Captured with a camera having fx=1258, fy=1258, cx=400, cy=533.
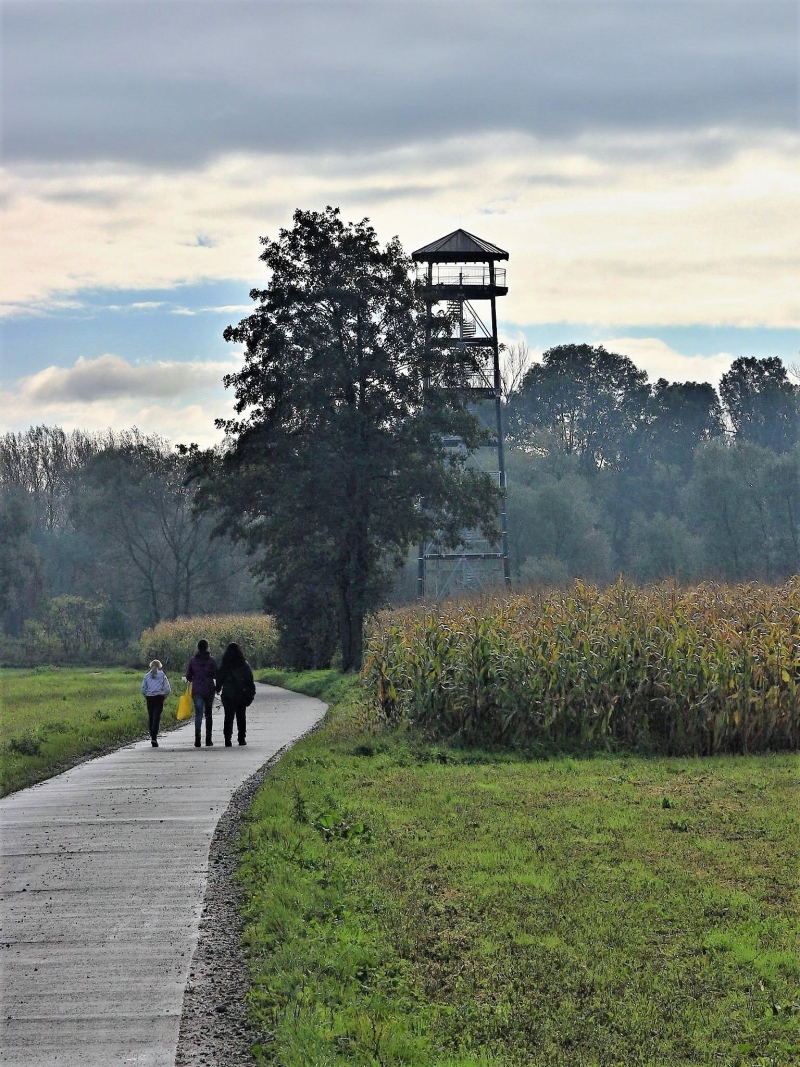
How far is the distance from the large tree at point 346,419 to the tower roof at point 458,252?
396 centimetres

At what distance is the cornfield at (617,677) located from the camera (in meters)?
18.3

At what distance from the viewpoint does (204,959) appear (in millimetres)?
7984

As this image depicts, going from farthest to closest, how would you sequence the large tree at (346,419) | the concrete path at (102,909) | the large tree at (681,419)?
the large tree at (681,419) < the large tree at (346,419) < the concrete path at (102,909)

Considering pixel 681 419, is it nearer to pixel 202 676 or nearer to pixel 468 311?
pixel 468 311

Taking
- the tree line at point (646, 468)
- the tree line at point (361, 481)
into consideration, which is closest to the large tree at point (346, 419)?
the tree line at point (361, 481)

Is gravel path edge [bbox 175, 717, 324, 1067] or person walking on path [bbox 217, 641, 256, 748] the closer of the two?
gravel path edge [bbox 175, 717, 324, 1067]

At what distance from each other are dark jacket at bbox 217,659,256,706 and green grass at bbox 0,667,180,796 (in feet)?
7.94

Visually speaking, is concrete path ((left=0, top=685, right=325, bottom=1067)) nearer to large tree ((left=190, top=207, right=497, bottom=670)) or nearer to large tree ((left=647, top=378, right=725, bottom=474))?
large tree ((left=190, top=207, right=497, bottom=670))

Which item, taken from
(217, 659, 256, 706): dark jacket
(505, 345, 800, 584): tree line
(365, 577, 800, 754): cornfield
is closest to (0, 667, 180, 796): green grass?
(217, 659, 256, 706): dark jacket

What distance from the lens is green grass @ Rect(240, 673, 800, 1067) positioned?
6527 mm

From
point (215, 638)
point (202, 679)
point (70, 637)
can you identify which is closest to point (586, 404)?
point (70, 637)

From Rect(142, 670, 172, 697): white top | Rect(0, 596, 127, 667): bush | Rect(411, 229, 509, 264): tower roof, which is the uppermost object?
Rect(411, 229, 509, 264): tower roof

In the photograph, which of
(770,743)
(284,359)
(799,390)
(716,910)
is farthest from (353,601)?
(799,390)

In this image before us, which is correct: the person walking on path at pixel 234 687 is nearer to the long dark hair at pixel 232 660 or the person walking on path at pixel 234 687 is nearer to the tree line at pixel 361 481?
the long dark hair at pixel 232 660
